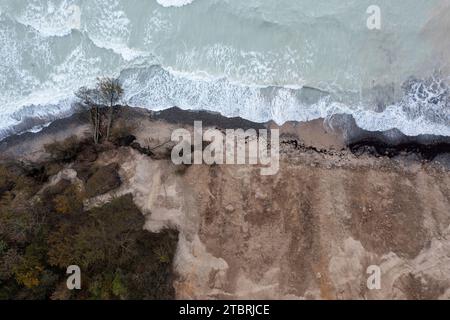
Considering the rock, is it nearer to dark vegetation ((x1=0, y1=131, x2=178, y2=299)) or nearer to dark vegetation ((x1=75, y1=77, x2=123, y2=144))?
dark vegetation ((x1=0, y1=131, x2=178, y2=299))

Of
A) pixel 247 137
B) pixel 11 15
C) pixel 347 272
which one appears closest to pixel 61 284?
pixel 247 137

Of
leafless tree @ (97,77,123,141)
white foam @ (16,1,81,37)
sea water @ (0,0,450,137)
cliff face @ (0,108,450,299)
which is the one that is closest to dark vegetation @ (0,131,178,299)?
cliff face @ (0,108,450,299)

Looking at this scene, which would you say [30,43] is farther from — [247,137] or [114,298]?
[114,298]

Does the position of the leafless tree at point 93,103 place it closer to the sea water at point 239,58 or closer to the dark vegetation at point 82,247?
the sea water at point 239,58

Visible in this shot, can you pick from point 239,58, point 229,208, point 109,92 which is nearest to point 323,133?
point 239,58

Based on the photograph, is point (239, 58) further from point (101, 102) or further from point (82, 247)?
point (82, 247)

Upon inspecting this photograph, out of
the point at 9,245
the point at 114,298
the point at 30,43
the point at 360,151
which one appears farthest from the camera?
the point at 30,43
